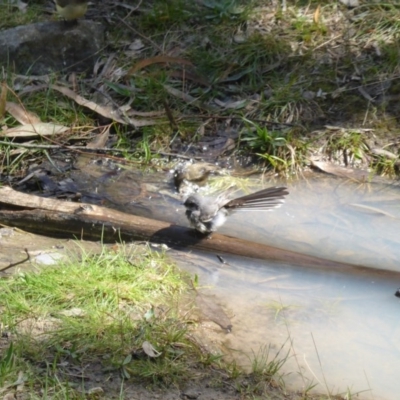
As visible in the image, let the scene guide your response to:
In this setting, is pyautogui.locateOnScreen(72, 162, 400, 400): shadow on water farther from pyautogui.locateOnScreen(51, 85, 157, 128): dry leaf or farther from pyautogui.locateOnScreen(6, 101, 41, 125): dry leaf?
pyautogui.locateOnScreen(6, 101, 41, 125): dry leaf

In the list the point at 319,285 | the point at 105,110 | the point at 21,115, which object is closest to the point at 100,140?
the point at 105,110

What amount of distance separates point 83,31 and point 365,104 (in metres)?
2.68

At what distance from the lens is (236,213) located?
5.57 m

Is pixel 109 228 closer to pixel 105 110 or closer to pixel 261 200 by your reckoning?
pixel 261 200

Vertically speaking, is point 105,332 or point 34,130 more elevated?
point 34,130

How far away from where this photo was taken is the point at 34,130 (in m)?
6.39

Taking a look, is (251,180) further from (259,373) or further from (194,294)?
(259,373)

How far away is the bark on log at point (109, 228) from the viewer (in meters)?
5.03

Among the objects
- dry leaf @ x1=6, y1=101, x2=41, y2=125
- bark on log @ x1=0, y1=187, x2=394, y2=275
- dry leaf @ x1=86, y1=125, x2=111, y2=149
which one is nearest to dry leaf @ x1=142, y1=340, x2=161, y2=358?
bark on log @ x1=0, y1=187, x2=394, y2=275

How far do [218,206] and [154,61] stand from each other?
96.2 inches

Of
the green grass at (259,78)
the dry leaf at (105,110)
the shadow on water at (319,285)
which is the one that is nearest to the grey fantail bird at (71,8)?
the green grass at (259,78)

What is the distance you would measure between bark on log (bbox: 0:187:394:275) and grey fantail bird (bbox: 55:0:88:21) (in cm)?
271

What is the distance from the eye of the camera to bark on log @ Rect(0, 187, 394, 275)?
198 inches

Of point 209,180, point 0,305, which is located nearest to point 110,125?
point 209,180
